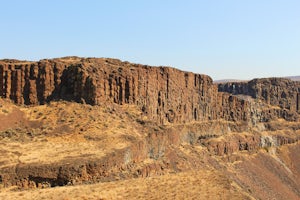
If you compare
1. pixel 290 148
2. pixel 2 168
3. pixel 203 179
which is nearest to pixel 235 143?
pixel 290 148

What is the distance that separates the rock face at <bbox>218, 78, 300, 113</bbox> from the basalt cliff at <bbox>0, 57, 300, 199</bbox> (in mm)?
29016

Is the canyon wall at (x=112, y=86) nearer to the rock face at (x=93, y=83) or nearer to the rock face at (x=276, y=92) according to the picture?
the rock face at (x=93, y=83)

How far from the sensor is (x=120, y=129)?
44.5 meters

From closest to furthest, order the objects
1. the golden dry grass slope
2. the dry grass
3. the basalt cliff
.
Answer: the dry grass → the golden dry grass slope → the basalt cliff

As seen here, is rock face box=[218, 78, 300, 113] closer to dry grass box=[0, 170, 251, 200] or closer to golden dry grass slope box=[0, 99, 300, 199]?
golden dry grass slope box=[0, 99, 300, 199]

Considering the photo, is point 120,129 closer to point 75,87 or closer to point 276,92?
point 75,87

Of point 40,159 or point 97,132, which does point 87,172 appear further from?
point 97,132

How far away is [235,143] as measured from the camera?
272ft

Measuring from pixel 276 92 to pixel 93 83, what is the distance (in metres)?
86.4

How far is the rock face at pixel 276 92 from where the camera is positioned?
119250mm

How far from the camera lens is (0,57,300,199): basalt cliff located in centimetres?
3328

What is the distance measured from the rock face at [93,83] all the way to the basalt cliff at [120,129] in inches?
5.3

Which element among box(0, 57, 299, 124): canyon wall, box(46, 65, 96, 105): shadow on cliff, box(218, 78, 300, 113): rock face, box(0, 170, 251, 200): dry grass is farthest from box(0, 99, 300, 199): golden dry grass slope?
box(218, 78, 300, 113): rock face

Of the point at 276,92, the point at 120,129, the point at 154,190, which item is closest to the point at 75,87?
the point at 120,129
